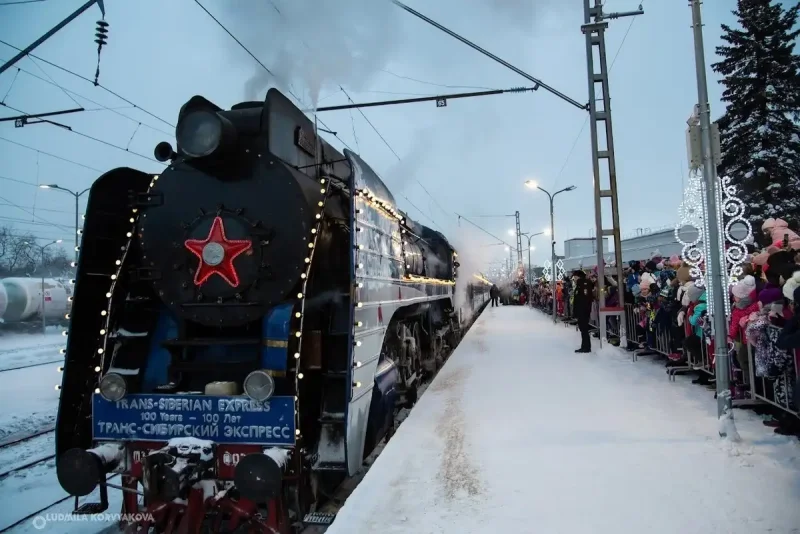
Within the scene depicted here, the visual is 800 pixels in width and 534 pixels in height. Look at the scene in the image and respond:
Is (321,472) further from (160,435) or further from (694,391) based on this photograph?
(694,391)

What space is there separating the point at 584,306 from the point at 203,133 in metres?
9.75

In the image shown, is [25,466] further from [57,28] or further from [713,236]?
[713,236]

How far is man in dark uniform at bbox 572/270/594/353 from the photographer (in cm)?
1171

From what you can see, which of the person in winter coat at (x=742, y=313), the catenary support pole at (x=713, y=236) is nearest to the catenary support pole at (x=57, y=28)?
the catenary support pole at (x=713, y=236)

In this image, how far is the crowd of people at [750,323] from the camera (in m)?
5.16

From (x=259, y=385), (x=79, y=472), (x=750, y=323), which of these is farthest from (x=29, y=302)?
(x=750, y=323)

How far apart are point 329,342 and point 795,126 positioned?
66.9 ft

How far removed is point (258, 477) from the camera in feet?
11.2

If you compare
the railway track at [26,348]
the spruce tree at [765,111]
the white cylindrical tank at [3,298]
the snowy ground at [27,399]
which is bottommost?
the snowy ground at [27,399]

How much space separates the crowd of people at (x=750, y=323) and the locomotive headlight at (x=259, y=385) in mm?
3584

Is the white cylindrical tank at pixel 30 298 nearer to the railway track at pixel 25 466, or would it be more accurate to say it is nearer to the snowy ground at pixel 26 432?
the snowy ground at pixel 26 432

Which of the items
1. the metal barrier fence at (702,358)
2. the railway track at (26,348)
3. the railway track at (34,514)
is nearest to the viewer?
the railway track at (34,514)

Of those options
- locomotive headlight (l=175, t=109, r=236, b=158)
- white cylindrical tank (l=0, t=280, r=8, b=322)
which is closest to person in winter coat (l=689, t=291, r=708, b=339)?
locomotive headlight (l=175, t=109, r=236, b=158)

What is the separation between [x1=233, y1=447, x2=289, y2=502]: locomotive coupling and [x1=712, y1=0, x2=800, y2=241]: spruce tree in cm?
1946
